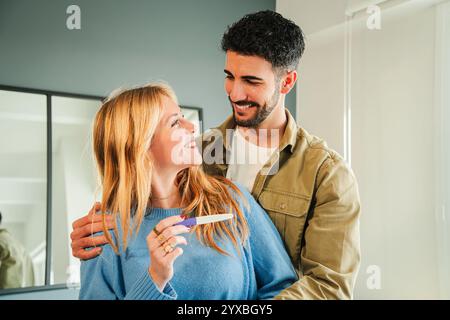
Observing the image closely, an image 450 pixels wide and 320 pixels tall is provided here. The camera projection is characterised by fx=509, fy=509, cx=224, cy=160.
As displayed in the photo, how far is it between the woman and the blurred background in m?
0.16

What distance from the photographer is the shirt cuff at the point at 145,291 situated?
851 millimetres

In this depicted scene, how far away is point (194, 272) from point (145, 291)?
0.09 metres

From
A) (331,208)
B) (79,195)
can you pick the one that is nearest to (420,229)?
(331,208)

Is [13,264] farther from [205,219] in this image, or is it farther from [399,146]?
[399,146]

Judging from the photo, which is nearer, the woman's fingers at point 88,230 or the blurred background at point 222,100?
the woman's fingers at point 88,230

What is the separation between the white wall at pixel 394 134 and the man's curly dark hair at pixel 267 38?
1.02ft

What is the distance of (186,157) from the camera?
Result: 93 cm

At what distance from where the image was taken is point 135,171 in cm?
91

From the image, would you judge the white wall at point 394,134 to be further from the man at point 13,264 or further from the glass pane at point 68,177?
the man at point 13,264

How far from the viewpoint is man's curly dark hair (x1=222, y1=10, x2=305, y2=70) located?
3.15 ft

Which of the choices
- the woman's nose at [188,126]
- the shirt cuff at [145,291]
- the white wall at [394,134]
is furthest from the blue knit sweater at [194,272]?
the white wall at [394,134]

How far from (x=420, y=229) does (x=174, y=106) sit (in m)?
0.83
